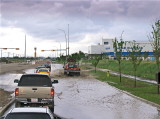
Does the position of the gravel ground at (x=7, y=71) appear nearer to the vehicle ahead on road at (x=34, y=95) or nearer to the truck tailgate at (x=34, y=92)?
the vehicle ahead on road at (x=34, y=95)

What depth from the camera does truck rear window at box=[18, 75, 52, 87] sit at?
14.0m

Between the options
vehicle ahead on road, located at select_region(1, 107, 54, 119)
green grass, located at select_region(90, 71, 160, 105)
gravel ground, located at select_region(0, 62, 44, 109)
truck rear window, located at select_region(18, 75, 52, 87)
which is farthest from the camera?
green grass, located at select_region(90, 71, 160, 105)

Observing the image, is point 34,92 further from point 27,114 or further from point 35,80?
point 27,114

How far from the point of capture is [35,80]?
14.1 meters

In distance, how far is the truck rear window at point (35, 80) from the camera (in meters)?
14.0

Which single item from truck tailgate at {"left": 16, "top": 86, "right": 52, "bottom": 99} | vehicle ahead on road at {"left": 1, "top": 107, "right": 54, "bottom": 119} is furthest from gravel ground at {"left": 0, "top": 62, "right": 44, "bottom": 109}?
vehicle ahead on road at {"left": 1, "top": 107, "right": 54, "bottom": 119}

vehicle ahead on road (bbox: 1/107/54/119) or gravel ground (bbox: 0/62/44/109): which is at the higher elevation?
vehicle ahead on road (bbox: 1/107/54/119)

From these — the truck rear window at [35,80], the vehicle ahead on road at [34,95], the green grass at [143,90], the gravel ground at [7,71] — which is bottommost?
the green grass at [143,90]

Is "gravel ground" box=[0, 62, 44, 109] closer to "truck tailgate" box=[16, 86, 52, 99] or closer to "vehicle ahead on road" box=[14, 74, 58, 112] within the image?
"vehicle ahead on road" box=[14, 74, 58, 112]

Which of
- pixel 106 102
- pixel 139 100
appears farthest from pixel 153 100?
pixel 106 102

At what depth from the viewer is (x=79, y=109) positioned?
1554 cm

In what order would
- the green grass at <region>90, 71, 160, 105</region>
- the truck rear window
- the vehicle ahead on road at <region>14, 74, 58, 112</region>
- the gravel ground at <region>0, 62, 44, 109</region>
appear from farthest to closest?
the green grass at <region>90, 71, 160, 105</region> → the gravel ground at <region>0, 62, 44, 109</region> → the truck rear window → the vehicle ahead on road at <region>14, 74, 58, 112</region>

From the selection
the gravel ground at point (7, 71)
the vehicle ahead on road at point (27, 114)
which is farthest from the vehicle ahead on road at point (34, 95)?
the vehicle ahead on road at point (27, 114)

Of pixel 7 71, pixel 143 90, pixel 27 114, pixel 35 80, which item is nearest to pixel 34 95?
pixel 35 80
